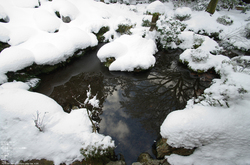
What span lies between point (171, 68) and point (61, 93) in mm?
7240

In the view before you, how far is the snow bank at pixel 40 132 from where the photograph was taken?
336 centimetres

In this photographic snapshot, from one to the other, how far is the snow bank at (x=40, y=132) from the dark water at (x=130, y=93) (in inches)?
44.4

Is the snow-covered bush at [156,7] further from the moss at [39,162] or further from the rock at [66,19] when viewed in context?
the moss at [39,162]

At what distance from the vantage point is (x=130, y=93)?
21.1 ft

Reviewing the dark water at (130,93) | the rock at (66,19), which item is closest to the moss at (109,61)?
the dark water at (130,93)

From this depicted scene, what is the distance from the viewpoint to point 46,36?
334 inches

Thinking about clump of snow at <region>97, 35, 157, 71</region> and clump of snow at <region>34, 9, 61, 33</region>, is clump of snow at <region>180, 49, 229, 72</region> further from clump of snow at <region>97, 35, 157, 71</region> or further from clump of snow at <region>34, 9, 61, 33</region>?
clump of snow at <region>34, 9, 61, 33</region>

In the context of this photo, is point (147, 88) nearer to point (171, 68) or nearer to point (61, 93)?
point (171, 68)

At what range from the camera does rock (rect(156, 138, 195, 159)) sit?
371cm

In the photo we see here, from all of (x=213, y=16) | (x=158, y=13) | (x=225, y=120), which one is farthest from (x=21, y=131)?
(x=213, y=16)

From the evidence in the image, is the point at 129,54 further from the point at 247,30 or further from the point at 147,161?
the point at 247,30

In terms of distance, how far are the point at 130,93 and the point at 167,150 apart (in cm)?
326

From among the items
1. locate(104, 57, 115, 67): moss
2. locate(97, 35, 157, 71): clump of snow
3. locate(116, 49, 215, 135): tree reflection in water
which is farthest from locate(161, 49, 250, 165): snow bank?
locate(104, 57, 115, 67): moss

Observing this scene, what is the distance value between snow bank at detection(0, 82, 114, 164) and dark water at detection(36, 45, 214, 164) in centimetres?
113
